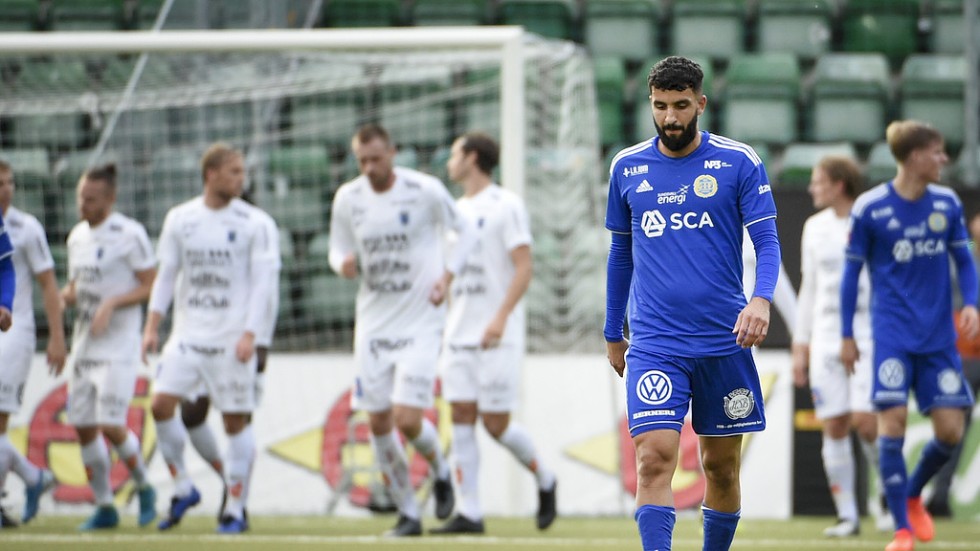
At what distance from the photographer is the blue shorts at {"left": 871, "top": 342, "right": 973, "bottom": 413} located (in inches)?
327

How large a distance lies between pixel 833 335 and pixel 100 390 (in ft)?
16.1

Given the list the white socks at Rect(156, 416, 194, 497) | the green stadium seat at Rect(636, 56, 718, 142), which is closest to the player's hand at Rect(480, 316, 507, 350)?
the white socks at Rect(156, 416, 194, 497)

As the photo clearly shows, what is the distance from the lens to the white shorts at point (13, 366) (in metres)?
9.34

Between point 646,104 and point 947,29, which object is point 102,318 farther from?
point 947,29

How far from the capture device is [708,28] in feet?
52.2

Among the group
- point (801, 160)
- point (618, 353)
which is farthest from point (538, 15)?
point (618, 353)

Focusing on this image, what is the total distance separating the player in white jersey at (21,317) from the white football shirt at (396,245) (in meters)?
1.87

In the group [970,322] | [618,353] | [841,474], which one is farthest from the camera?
[841,474]

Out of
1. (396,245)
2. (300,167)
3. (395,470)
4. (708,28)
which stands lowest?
(395,470)

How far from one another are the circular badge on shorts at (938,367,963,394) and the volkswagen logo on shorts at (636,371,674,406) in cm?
322

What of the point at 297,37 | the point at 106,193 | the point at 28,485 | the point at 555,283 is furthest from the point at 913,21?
the point at 28,485

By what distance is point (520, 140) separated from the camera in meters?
10.7

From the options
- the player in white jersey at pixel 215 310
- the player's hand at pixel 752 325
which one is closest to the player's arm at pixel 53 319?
the player in white jersey at pixel 215 310

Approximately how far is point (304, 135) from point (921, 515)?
605cm
